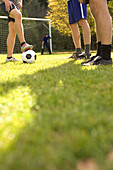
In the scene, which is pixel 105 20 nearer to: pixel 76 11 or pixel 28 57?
pixel 28 57

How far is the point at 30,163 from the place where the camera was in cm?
58

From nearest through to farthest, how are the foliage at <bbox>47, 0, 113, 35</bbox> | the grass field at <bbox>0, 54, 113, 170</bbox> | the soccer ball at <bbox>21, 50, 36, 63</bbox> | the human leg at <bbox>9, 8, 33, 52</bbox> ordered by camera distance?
the grass field at <bbox>0, 54, 113, 170</bbox> < the soccer ball at <bbox>21, 50, 36, 63</bbox> < the human leg at <bbox>9, 8, 33, 52</bbox> < the foliage at <bbox>47, 0, 113, 35</bbox>

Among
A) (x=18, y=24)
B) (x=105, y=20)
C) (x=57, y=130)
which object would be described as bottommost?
(x=57, y=130)

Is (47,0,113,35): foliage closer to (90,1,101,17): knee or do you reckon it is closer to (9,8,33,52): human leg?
(9,8,33,52): human leg

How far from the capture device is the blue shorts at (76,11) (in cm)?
418

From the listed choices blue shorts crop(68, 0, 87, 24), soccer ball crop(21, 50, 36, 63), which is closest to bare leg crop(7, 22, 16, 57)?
soccer ball crop(21, 50, 36, 63)

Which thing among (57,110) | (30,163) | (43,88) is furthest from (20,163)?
(43,88)

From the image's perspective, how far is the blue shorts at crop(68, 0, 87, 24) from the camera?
4176 millimetres

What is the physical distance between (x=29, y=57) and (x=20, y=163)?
10.6ft

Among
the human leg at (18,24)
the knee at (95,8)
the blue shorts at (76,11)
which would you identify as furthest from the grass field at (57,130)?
the blue shorts at (76,11)

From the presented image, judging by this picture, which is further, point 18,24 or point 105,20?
point 18,24

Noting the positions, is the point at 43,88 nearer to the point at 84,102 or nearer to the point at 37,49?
the point at 84,102

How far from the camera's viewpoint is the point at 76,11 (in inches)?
168

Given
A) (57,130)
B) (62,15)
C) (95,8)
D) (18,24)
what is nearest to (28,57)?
(18,24)
